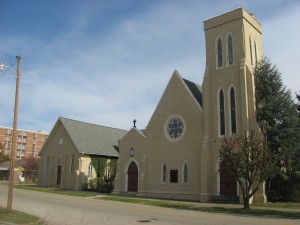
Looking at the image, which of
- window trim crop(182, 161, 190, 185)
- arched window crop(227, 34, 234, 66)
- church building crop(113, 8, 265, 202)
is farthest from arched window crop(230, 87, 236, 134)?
window trim crop(182, 161, 190, 185)

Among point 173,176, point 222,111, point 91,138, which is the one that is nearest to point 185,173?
point 173,176

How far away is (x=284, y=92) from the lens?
2991 cm

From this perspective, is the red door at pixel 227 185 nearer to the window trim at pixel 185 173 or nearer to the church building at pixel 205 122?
the church building at pixel 205 122

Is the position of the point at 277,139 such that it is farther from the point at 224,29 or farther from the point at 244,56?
the point at 224,29

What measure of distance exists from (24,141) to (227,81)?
4829 inches

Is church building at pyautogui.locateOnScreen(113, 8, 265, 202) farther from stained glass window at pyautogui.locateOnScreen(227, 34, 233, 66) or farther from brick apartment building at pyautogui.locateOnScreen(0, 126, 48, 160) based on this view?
brick apartment building at pyautogui.locateOnScreen(0, 126, 48, 160)

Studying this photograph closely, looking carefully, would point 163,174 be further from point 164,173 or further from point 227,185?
point 227,185

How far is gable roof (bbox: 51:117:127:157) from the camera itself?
145ft

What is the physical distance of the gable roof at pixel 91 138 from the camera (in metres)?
44.2

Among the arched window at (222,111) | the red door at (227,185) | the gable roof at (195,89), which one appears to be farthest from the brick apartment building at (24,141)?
the red door at (227,185)

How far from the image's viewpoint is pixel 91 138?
46.8 metres

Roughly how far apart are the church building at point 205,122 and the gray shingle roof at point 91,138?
9.78 m

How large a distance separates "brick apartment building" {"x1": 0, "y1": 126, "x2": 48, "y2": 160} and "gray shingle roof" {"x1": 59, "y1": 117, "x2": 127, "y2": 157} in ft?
296

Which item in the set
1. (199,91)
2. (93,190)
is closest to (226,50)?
(199,91)
